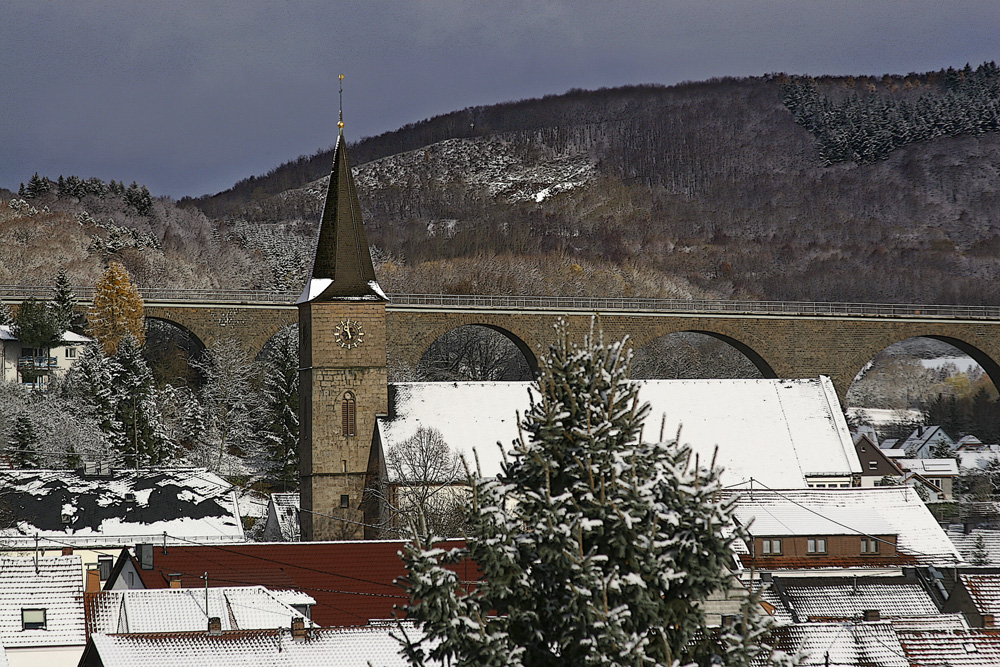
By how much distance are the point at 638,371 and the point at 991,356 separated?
17822 mm

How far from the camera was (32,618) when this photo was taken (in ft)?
81.1

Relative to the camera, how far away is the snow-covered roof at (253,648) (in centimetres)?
1862

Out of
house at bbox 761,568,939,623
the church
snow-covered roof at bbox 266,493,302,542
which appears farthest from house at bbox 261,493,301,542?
house at bbox 761,568,939,623

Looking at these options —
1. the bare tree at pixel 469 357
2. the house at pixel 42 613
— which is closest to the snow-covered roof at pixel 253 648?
the house at pixel 42 613

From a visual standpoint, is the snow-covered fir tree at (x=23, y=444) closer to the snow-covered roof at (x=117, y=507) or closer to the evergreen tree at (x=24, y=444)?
the evergreen tree at (x=24, y=444)

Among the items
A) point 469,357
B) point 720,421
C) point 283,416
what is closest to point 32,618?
Answer: point 720,421

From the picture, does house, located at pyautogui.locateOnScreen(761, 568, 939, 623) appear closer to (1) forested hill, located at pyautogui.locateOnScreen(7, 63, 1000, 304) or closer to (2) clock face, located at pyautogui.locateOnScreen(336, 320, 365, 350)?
(2) clock face, located at pyautogui.locateOnScreen(336, 320, 365, 350)

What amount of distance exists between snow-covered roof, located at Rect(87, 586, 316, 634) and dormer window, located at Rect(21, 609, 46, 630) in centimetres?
80

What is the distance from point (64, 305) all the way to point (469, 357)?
24682 mm

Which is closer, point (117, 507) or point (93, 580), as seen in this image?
point (93, 580)

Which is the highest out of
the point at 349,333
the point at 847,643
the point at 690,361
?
the point at 349,333

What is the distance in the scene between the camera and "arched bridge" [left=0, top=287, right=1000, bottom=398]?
60.5 m

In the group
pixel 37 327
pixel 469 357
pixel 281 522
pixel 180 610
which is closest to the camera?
pixel 180 610

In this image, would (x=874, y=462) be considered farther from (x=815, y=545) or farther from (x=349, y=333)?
(x=349, y=333)
